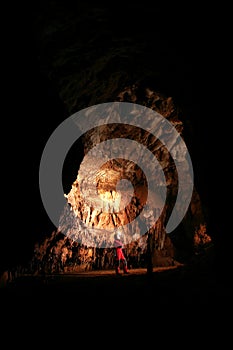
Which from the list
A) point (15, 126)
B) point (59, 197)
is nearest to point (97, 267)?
point (59, 197)

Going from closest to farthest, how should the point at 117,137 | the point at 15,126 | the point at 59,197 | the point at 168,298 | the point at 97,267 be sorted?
the point at 168,298 < the point at 15,126 < the point at 59,197 < the point at 117,137 < the point at 97,267

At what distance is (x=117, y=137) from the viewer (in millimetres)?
11867

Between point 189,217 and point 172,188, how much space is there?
5.55ft

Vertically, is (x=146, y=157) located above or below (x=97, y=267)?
above

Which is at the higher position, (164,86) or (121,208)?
(164,86)

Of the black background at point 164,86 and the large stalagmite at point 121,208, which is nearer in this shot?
the black background at point 164,86

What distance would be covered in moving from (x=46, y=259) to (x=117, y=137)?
6151 mm

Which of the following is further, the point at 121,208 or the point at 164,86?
the point at 121,208

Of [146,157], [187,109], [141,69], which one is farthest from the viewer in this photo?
[146,157]

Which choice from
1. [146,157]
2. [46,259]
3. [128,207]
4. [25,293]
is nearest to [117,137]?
[146,157]

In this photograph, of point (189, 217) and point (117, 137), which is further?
point (189, 217)

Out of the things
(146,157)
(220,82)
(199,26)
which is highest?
(146,157)

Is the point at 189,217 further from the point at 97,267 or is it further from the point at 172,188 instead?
the point at 97,267

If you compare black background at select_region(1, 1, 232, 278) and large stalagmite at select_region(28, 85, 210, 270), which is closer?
black background at select_region(1, 1, 232, 278)
